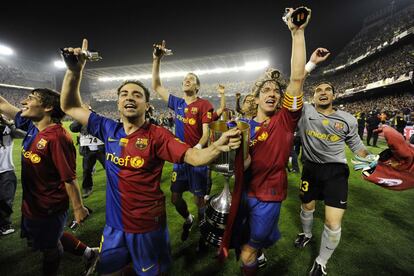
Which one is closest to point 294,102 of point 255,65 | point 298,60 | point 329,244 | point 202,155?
point 298,60

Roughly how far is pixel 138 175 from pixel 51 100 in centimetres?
148

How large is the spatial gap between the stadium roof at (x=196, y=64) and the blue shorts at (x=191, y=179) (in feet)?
105

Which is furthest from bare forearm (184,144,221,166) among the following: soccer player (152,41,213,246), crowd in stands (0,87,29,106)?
crowd in stands (0,87,29,106)

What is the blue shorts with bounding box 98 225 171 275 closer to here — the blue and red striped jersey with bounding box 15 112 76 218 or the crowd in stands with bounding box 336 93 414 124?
the blue and red striped jersey with bounding box 15 112 76 218

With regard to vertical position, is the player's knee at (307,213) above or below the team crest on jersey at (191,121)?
below

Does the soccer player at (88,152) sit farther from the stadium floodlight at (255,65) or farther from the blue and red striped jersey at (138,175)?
the stadium floodlight at (255,65)

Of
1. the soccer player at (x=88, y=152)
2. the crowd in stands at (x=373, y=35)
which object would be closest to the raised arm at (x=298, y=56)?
the soccer player at (x=88, y=152)

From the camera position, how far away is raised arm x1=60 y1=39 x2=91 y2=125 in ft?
5.71

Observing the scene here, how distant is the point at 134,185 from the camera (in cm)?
188

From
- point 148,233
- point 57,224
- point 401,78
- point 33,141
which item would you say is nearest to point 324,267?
point 148,233

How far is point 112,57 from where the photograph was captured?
32.5 metres

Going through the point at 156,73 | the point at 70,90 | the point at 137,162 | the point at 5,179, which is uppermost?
the point at 156,73

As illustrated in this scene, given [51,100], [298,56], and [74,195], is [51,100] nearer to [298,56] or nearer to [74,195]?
[74,195]

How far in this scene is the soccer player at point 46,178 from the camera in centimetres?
220
